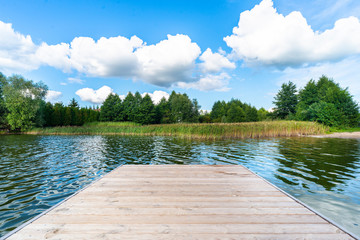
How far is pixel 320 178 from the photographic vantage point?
5.25m

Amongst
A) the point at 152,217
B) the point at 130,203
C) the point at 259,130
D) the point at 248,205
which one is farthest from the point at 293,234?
the point at 259,130

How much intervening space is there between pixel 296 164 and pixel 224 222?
6.44 metres

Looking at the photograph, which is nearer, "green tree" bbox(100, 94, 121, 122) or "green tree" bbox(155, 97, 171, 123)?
"green tree" bbox(100, 94, 121, 122)

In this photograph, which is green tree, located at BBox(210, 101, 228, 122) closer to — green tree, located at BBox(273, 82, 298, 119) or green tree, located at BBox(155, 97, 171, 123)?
green tree, located at BBox(155, 97, 171, 123)

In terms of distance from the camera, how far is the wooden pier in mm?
1833

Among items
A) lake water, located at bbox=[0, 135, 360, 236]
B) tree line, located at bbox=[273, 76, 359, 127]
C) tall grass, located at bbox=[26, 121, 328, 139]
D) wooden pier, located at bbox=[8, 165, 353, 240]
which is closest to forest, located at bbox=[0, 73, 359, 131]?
tree line, located at bbox=[273, 76, 359, 127]

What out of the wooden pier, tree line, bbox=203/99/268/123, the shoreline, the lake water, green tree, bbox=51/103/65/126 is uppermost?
tree line, bbox=203/99/268/123

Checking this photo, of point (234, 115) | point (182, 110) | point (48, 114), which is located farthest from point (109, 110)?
point (234, 115)

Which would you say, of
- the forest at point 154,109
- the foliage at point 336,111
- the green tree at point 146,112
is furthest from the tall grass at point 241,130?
the green tree at point 146,112

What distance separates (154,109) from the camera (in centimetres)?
4575

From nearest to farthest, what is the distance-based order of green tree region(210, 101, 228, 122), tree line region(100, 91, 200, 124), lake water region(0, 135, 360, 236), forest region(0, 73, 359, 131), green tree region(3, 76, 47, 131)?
lake water region(0, 135, 360, 236)
forest region(0, 73, 359, 131)
green tree region(3, 76, 47, 131)
tree line region(100, 91, 200, 124)
green tree region(210, 101, 228, 122)

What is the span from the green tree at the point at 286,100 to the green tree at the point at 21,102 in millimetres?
45549

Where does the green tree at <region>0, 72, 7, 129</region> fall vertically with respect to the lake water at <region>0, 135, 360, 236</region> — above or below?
above

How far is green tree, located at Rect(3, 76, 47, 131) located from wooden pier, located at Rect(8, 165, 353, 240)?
3394 cm
